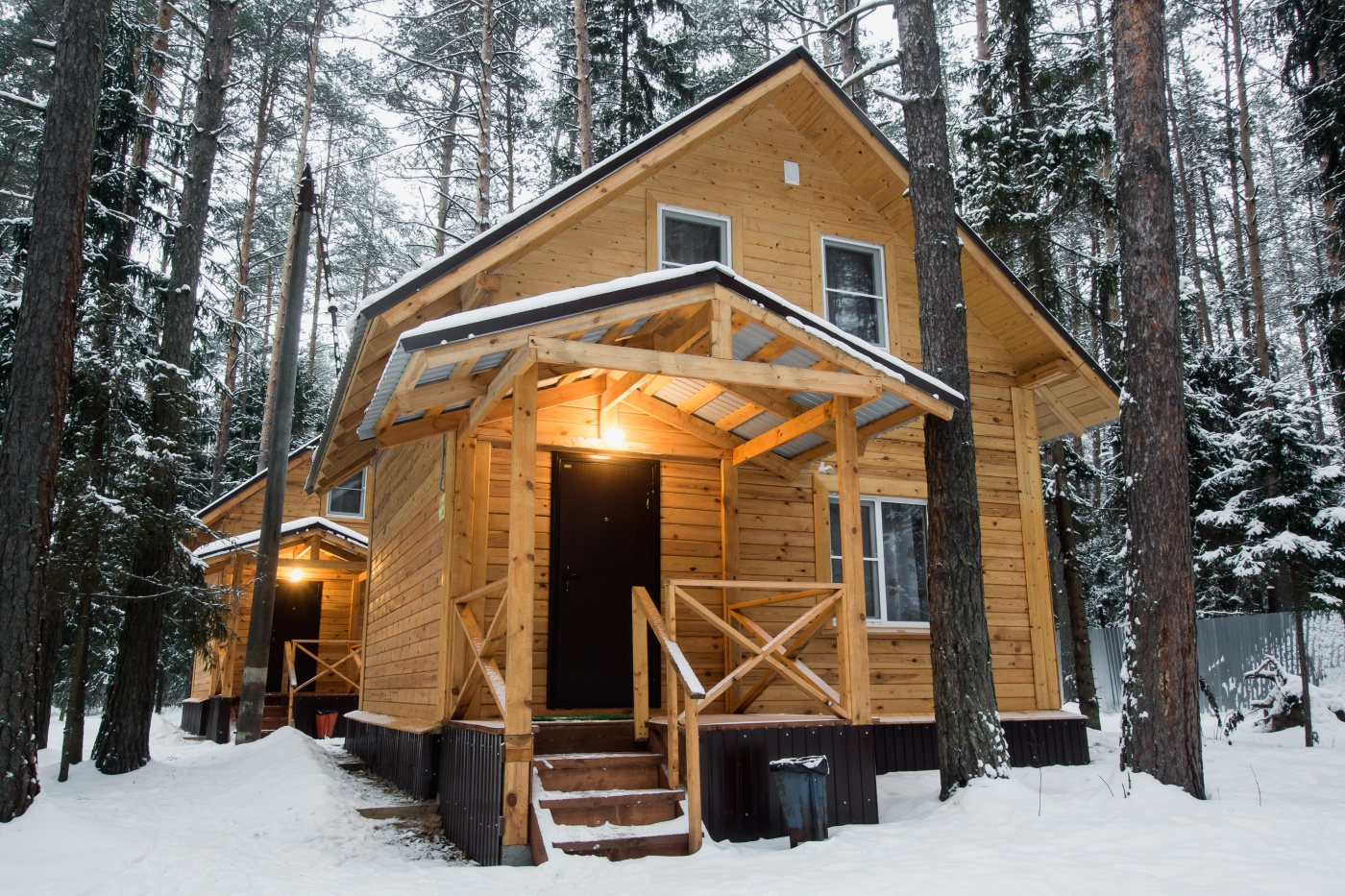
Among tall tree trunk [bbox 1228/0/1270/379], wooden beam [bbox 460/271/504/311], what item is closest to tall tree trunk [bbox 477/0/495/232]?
wooden beam [bbox 460/271/504/311]

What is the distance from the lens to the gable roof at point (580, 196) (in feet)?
23.0

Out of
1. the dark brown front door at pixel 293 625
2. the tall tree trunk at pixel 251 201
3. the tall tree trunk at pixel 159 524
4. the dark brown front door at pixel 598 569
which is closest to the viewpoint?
the dark brown front door at pixel 598 569

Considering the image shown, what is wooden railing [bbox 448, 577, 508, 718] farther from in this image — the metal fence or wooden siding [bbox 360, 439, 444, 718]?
the metal fence

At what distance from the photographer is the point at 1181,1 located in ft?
68.0

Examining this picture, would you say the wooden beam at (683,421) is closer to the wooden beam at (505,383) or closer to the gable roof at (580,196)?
the wooden beam at (505,383)

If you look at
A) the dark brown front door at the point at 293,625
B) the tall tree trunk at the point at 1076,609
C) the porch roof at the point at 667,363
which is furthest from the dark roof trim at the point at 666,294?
the dark brown front door at the point at 293,625

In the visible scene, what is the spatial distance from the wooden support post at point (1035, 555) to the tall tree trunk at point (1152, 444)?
2.66m

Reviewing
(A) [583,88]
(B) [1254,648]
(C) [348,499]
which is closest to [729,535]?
(A) [583,88]

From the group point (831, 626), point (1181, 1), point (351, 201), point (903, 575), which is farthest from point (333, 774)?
point (1181, 1)

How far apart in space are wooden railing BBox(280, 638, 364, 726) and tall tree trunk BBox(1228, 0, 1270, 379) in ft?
55.1

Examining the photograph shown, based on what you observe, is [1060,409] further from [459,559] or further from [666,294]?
[459,559]

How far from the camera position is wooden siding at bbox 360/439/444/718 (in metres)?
8.05

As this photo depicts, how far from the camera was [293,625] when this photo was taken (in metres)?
18.0

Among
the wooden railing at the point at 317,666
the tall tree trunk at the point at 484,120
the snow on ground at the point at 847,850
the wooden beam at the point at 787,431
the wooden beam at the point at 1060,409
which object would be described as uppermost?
the tall tree trunk at the point at 484,120
